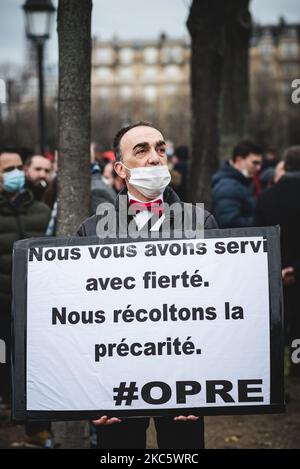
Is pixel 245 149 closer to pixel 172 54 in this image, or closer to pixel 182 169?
pixel 182 169

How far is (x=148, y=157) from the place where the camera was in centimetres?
366

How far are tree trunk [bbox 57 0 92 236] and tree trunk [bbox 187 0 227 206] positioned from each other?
3.79 meters

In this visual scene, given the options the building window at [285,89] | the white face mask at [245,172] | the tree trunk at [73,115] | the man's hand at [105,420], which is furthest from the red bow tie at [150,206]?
the building window at [285,89]

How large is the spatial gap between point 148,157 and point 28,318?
980mm

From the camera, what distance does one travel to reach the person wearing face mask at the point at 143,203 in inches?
137

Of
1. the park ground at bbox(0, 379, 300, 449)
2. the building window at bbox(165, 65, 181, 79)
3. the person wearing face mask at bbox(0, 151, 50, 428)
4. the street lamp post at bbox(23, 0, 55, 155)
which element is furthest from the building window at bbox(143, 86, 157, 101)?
the person wearing face mask at bbox(0, 151, 50, 428)

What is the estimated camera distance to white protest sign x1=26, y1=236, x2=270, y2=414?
3.25 m

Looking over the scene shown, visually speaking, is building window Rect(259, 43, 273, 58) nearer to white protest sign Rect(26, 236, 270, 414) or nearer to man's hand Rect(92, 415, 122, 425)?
white protest sign Rect(26, 236, 270, 414)

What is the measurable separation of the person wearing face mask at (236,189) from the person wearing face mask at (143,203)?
3111 millimetres

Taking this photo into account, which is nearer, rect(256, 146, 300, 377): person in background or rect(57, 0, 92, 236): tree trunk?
rect(57, 0, 92, 236): tree trunk

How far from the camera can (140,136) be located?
3670mm

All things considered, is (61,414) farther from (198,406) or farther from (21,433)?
(21,433)
